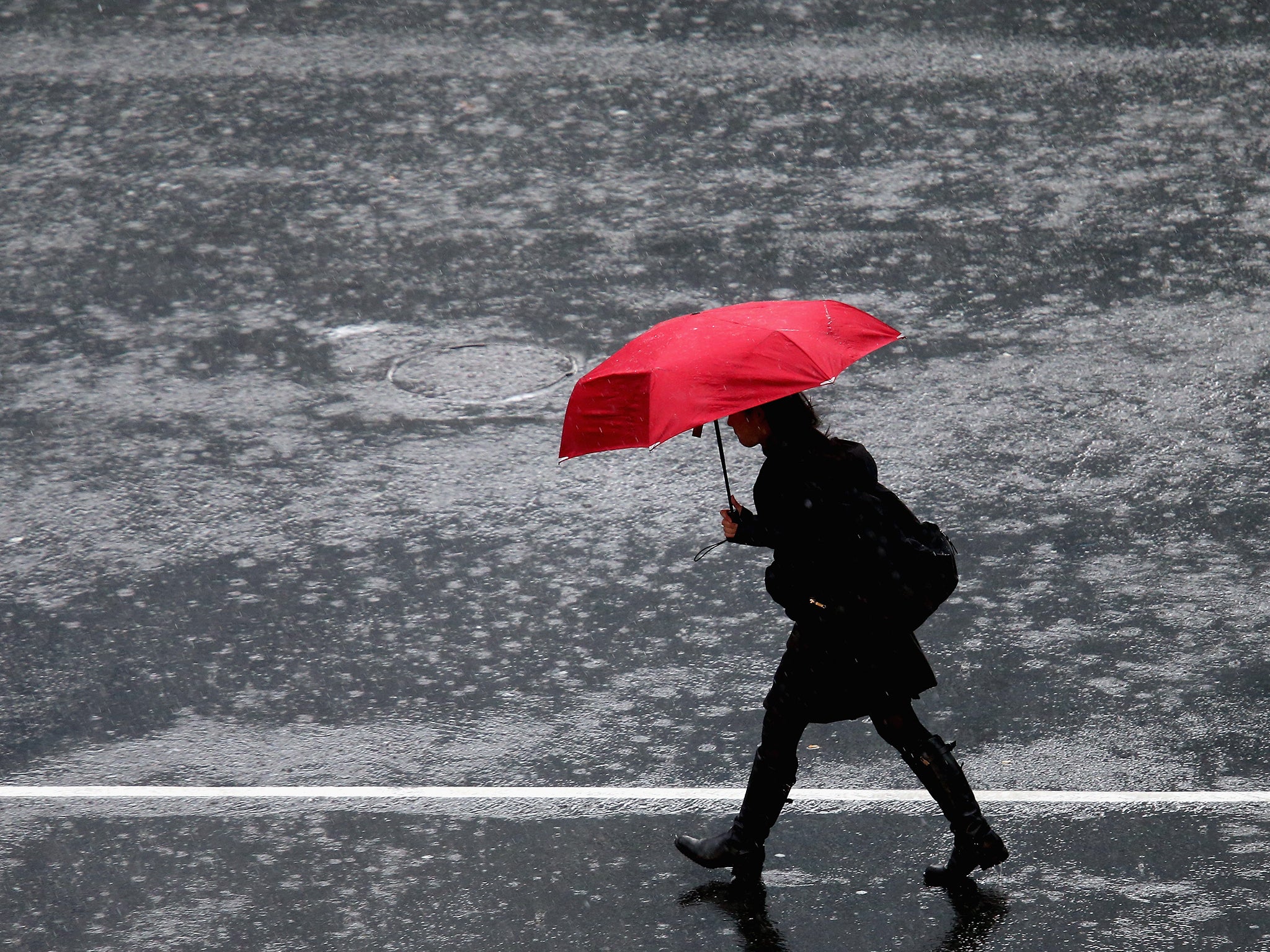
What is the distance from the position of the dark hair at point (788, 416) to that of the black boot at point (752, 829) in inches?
42.1

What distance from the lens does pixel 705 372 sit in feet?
15.5

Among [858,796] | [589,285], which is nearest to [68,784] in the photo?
[858,796]

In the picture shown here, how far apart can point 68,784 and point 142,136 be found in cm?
732

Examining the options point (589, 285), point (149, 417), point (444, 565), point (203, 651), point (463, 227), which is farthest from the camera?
point (463, 227)

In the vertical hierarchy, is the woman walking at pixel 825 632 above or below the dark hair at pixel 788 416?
below

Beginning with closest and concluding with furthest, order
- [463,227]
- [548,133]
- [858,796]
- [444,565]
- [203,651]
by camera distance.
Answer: [858,796] < [203,651] < [444,565] < [463,227] < [548,133]

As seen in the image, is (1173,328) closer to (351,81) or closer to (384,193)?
(384,193)

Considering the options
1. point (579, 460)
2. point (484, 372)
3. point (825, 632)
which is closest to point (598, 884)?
point (825, 632)

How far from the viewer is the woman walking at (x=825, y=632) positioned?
4.94 m

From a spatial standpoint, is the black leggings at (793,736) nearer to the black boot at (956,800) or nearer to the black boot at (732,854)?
the black boot at (956,800)

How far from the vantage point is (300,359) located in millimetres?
9188

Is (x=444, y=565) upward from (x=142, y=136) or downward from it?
downward

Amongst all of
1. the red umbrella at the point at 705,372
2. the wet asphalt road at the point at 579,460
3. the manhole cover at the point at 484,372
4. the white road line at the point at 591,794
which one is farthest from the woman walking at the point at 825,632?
the manhole cover at the point at 484,372

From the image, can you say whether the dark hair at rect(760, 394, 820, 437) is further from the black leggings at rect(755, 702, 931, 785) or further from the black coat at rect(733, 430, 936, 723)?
the black leggings at rect(755, 702, 931, 785)
